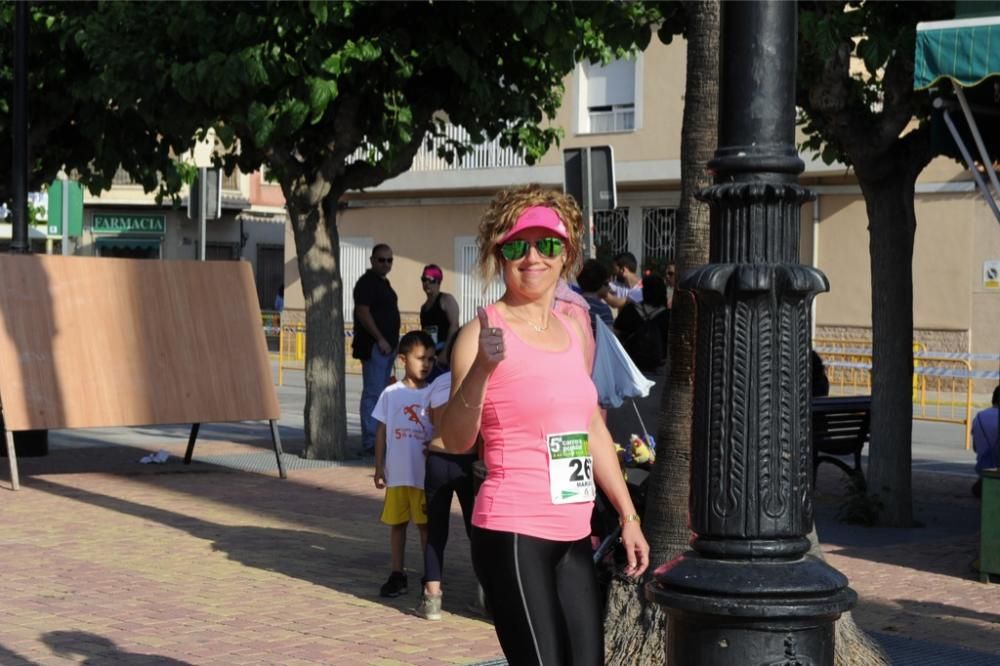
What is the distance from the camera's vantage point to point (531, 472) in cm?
423

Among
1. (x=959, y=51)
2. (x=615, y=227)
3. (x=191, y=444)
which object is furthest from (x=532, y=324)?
(x=615, y=227)

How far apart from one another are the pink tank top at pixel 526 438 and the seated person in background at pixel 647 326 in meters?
7.23

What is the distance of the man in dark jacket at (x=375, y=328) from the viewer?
15328 millimetres

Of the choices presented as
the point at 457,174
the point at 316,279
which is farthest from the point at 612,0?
the point at 457,174

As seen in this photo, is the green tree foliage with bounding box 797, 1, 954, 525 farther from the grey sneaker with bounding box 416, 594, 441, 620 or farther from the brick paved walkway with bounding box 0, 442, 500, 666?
the grey sneaker with bounding box 416, 594, 441, 620

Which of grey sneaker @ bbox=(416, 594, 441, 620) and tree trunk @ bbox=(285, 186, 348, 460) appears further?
tree trunk @ bbox=(285, 186, 348, 460)

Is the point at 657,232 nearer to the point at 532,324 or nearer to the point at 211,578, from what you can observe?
the point at 211,578

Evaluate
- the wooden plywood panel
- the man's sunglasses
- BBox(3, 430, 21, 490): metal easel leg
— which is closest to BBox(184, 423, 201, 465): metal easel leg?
the wooden plywood panel

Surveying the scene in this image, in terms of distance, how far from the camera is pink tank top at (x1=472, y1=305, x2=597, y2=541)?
13.8 ft

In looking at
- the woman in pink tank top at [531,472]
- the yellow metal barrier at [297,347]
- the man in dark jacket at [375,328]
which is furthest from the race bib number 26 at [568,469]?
the yellow metal barrier at [297,347]

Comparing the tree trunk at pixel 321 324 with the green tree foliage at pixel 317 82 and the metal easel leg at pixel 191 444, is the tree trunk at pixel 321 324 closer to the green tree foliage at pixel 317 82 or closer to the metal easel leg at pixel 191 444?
the green tree foliage at pixel 317 82

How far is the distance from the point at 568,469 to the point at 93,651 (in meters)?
3.38

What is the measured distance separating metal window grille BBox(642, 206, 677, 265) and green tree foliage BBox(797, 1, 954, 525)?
1998 centimetres

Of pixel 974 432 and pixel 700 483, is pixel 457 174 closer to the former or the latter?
pixel 974 432
